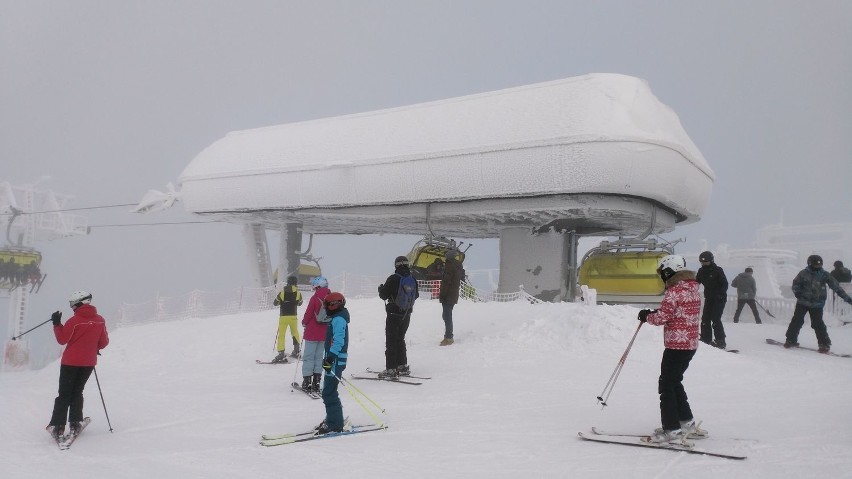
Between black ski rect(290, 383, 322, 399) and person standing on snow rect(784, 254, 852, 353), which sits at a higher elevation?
person standing on snow rect(784, 254, 852, 353)

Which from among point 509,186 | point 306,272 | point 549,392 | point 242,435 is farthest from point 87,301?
point 306,272

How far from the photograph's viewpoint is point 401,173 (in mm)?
20344

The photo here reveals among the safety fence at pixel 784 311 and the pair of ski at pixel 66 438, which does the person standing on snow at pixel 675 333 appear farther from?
the safety fence at pixel 784 311

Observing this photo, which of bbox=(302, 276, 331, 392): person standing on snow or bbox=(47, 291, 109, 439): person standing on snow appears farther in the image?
bbox=(302, 276, 331, 392): person standing on snow

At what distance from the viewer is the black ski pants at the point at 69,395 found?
6.86 metres

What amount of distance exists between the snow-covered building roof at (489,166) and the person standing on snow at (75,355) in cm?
1314

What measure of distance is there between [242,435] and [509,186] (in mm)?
12948

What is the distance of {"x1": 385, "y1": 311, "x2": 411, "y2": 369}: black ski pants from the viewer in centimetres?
1004

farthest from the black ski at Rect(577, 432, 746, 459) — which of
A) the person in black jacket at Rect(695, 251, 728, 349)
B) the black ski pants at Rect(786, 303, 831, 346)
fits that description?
the black ski pants at Rect(786, 303, 831, 346)

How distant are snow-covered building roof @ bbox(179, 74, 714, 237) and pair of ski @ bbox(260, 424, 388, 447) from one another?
40.0 ft

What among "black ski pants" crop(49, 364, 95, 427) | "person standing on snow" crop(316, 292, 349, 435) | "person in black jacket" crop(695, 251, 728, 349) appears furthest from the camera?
"person in black jacket" crop(695, 251, 728, 349)

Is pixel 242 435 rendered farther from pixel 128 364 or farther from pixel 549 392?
pixel 128 364

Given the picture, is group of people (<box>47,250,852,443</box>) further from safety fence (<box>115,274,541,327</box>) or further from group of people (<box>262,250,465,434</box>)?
safety fence (<box>115,274,541,327</box>)

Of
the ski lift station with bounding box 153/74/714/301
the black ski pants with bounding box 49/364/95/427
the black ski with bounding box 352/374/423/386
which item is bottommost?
the black ski with bounding box 352/374/423/386
